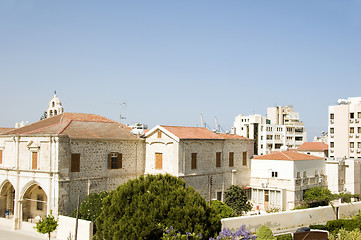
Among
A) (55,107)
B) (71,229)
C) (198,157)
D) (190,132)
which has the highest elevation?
(55,107)

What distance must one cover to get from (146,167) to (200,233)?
17069mm

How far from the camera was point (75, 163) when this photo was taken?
33.6m

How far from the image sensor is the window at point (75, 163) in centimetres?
3339

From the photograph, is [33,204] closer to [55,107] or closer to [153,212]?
[55,107]

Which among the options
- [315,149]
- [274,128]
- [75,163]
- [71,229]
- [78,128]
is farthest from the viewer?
[274,128]

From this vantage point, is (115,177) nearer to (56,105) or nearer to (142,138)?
(142,138)

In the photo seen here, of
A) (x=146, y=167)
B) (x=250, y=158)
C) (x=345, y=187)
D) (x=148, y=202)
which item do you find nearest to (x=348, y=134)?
(x=345, y=187)

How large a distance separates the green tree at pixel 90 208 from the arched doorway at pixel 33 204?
431 cm

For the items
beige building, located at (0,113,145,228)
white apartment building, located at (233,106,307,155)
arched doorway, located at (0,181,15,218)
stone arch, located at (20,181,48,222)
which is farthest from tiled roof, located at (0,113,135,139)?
white apartment building, located at (233,106,307,155)

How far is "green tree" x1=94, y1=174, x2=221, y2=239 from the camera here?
79.6 feet

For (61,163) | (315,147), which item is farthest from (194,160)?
(315,147)

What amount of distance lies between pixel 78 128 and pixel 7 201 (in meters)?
10.3

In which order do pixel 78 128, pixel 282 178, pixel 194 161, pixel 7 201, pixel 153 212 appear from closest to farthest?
1. pixel 153 212
2. pixel 78 128
3. pixel 194 161
4. pixel 7 201
5. pixel 282 178

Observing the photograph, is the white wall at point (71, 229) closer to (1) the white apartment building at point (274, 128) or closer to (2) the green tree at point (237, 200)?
(2) the green tree at point (237, 200)
